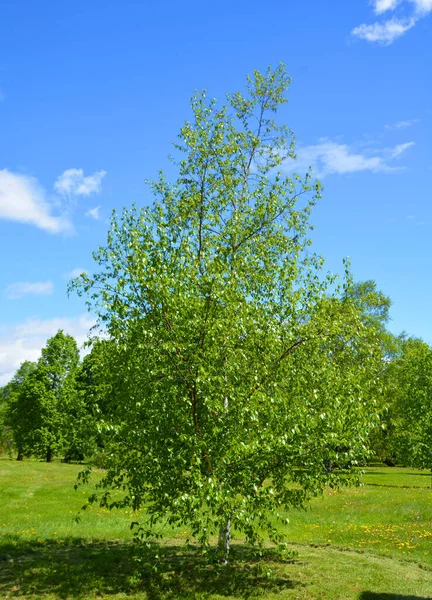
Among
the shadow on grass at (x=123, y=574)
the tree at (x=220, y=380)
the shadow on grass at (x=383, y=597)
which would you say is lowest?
the shadow on grass at (x=383, y=597)

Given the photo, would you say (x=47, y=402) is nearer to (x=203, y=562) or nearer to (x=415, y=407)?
(x=415, y=407)

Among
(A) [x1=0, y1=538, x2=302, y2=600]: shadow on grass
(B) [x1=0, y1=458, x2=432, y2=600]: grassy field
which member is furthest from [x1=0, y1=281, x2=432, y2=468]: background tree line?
(A) [x1=0, y1=538, x2=302, y2=600]: shadow on grass

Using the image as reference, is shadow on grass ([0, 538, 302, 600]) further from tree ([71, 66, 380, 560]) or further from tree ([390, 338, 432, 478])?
tree ([390, 338, 432, 478])

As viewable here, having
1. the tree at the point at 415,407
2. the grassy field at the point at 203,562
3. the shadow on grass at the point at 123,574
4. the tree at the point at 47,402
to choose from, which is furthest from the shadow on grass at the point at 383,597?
the tree at the point at 47,402

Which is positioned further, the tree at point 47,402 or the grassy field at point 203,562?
the tree at point 47,402

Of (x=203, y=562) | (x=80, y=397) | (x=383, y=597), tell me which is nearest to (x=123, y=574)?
(x=203, y=562)

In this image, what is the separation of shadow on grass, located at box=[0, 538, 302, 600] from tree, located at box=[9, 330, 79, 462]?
122 ft

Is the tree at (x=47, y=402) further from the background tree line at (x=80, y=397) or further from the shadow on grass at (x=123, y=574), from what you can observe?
the shadow on grass at (x=123, y=574)

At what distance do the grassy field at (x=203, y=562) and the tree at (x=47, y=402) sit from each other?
81.3 feet

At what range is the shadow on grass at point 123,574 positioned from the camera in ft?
47.9

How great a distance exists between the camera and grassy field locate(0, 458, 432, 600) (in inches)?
587

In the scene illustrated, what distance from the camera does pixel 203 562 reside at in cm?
1741

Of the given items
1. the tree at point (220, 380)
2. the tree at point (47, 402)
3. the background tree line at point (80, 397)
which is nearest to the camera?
the tree at point (220, 380)

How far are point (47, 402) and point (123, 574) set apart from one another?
42556mm
